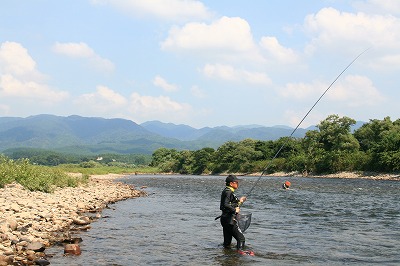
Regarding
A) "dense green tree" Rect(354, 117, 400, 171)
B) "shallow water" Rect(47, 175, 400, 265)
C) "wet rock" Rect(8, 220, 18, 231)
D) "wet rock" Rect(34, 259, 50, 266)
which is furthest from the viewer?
"dense green tree" Rect(354, 117, 400, 171)

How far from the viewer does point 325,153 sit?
8844 cm

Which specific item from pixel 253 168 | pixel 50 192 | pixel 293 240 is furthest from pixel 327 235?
pixel 253 168

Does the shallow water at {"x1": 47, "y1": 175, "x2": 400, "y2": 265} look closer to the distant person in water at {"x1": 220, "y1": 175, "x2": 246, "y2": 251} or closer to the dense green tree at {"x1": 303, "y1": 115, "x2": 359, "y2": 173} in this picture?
the distant person in water at {"x1": 220, "y1": 175, "x2": 246, "y2": 251}

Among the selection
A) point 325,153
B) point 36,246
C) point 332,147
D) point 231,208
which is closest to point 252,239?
point 231,208

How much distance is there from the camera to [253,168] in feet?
355

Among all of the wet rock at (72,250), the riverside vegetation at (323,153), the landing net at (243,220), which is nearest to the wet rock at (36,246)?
the wet rock at (72,250)

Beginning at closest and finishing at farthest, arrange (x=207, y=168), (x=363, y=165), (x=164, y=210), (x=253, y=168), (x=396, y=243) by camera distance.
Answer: (x=396, y=243)
(x=164, y=210)
(x=363, y=165)
(x=253, y=168)
(x=207, y=168)

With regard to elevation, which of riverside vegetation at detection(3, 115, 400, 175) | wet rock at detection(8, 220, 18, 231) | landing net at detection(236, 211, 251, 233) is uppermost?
riverside vegetation at detection(3, 115, 400, 175)

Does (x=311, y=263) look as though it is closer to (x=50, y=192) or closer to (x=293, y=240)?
(x=293, y=240)

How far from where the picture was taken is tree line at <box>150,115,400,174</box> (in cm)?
7550

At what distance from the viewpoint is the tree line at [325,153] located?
7550cm

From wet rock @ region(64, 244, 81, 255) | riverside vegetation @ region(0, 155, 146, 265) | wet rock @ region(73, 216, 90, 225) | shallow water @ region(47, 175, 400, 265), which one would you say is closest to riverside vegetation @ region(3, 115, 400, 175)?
shallow water @ region(47, 175, 400, 265)

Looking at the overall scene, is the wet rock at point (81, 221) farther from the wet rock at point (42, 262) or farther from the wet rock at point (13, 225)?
the wet rock at point (42, 262)

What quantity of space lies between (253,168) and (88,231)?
94449 millimetres
